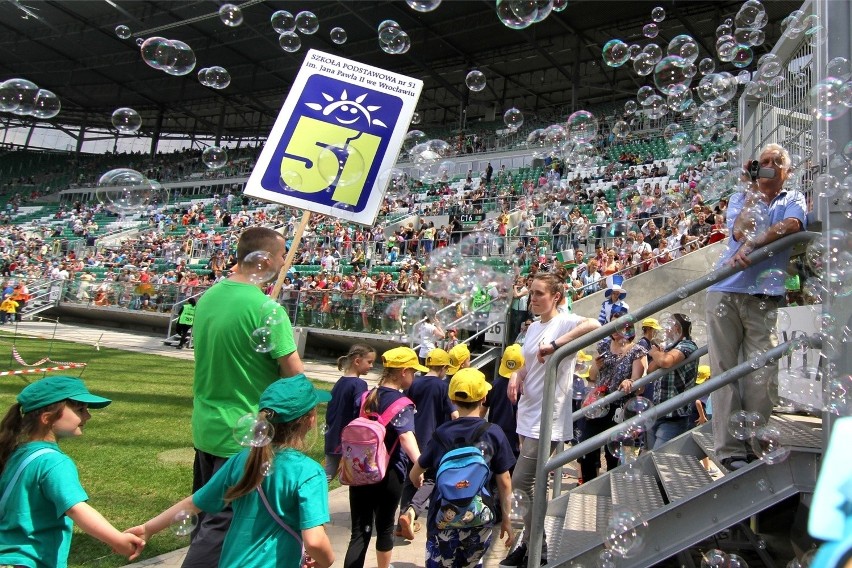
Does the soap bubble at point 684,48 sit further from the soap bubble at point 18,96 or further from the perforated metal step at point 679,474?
the soap bubble at point 18,96

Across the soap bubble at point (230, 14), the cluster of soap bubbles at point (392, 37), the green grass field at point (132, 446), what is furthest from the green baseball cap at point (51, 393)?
the soap bubble at point (230, 14)

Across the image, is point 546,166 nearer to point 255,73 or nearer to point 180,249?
point 180,249

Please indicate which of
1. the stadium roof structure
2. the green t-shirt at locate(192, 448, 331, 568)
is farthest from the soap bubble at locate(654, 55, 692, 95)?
the stadium roof structure

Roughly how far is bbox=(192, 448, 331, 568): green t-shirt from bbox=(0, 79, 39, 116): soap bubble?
632 cm

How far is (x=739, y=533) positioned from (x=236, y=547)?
3517 millimetres

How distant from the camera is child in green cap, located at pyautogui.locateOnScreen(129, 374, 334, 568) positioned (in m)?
2.25

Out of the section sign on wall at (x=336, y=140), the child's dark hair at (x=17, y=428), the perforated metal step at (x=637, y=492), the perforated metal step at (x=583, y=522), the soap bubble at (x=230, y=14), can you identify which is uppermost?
the soap bubble at (x=230, y=14)

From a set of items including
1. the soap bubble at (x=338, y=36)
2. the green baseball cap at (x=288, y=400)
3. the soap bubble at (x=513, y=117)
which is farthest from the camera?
the soap bubble at (x=338, y=36)

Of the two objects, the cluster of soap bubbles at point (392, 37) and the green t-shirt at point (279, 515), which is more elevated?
the cluster of soap bubbles at point (392, 37)

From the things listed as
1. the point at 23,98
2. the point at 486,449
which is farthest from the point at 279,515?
the point at 23,98

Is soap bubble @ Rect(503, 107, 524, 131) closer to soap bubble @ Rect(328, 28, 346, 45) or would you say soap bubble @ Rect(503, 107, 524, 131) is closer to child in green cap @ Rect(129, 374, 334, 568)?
soap bubble @ Rect(328, 28, 346, 45)

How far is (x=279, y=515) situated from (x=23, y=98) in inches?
258

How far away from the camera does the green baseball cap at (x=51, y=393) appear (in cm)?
244

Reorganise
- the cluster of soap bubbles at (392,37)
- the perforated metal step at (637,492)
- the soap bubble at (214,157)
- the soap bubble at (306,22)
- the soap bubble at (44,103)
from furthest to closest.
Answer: the soap bubble at (214,157) → the cluster of soap bubbles at (392,37) → the soap bubble at (306,22) → the soap bubble at (44,103) → the perforated metal step at (637,492)
